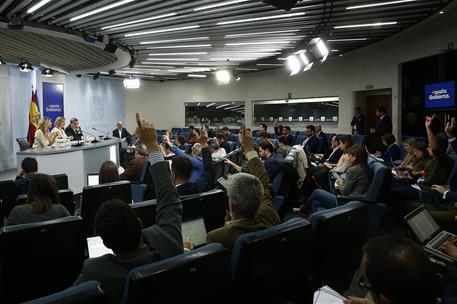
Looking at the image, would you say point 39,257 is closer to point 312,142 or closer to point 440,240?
point 440,240

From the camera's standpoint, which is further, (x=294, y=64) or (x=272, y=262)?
(x=294, y=64)

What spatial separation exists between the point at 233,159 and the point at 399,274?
281 inches

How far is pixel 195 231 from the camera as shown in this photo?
2996 millimetres

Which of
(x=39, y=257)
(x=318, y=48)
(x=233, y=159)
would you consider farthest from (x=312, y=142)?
(x=39, y=257)

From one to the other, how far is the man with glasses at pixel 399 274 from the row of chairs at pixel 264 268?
678 mm

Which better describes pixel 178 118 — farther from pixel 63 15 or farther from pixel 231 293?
pixel 231 293

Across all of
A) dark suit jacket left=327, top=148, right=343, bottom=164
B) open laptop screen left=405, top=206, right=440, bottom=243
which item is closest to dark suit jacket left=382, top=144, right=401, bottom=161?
dark suit jacket left=327, top=148, right=343, bottom=164

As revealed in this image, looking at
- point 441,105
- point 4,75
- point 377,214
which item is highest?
point 4,75

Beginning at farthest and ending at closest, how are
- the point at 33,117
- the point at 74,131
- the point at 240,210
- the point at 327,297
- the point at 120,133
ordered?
the point at 120,133, the point at 33,117, the point at 74,131, the point at 327,297, the point at 240,210

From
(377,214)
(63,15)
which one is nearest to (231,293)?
(377,214)

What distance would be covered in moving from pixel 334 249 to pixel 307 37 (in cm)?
725

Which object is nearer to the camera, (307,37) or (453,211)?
(453,211)

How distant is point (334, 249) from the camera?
101 inches

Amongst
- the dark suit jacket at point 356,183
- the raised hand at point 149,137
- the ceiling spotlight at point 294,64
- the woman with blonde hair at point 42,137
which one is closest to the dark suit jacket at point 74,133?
the woman with blonde hair at point 42,137
